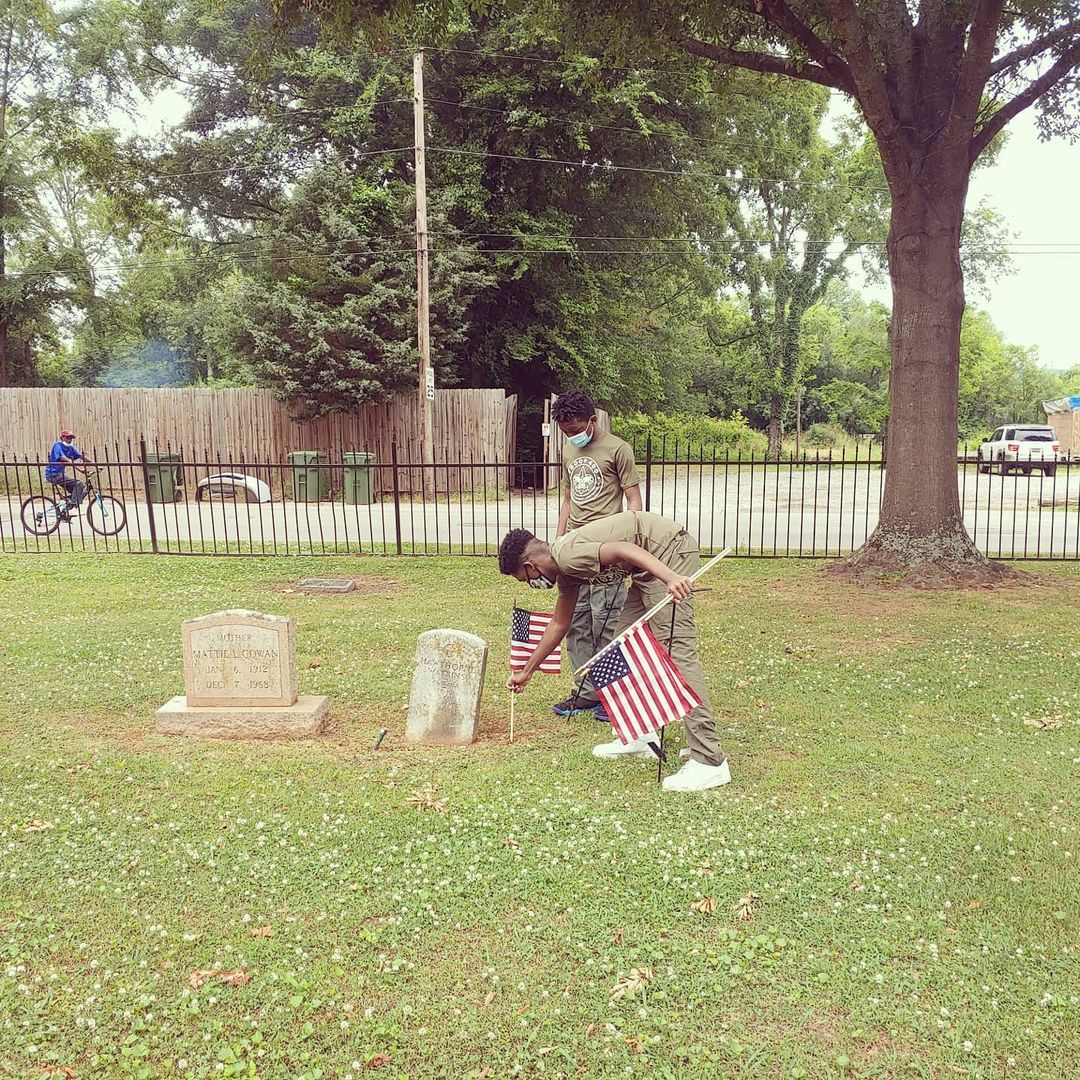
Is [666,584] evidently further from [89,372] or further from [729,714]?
[89,372]

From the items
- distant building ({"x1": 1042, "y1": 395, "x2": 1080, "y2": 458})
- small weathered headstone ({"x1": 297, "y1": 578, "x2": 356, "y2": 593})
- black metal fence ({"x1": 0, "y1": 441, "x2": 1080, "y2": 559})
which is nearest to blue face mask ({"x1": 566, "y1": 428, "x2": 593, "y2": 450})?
black metal fence ({"x1": 0, "y1": 441, "x2": 1080, "y2": 559})

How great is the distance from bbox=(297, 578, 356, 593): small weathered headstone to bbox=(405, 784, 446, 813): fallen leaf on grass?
580cm

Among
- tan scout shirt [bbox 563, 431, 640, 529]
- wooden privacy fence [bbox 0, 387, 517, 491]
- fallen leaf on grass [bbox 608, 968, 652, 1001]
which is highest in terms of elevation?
wooden privacy fence [bbox 0, 387, 517, 491]

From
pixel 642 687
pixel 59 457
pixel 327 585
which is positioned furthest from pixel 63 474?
pixel 642 687

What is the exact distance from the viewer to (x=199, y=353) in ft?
166

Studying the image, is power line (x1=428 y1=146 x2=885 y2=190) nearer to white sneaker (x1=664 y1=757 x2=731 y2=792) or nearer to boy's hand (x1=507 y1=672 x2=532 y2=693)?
boy's hand (x1=507 y1=672 x2=532 y2=693)

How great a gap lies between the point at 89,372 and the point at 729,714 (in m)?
49.3

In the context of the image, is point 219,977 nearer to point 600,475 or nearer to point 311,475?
point 600,475

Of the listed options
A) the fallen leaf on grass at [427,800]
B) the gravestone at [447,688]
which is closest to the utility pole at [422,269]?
the gravestone at [447,688]

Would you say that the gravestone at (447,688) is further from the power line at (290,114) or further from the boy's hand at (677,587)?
the power line at (290,114)

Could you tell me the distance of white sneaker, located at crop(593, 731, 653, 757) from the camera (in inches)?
213

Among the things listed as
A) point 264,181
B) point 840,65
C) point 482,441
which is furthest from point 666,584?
point 264,181

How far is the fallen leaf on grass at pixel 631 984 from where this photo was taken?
10.6ft

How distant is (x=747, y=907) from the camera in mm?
3768
